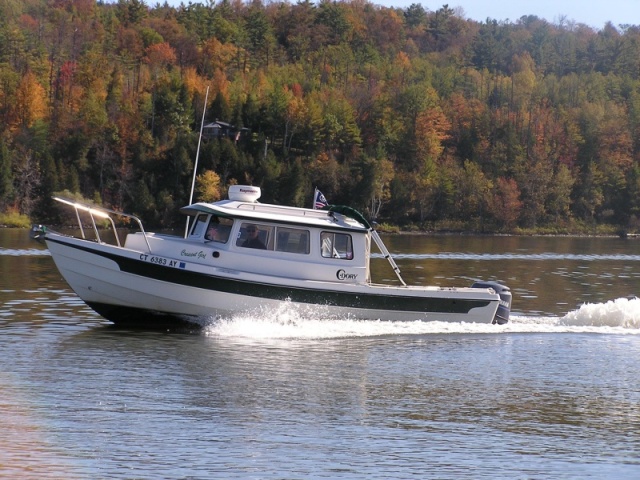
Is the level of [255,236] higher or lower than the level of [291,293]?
higher

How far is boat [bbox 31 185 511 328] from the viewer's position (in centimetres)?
2638

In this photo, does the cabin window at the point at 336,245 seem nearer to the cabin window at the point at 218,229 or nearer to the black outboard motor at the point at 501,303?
the cabin window at the point at 218,229

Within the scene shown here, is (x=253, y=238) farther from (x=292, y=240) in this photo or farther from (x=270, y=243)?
(x=292, y=240)

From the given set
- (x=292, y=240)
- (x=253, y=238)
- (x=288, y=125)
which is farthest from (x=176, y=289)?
(x=288, y=125)

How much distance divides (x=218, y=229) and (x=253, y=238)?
899mm

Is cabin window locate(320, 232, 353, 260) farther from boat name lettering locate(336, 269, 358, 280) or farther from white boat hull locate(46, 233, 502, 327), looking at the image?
white boat hull locate(46, 233, 502, 327)

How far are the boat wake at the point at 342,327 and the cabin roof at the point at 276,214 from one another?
2.19 meters

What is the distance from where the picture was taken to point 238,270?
2683 centimetres

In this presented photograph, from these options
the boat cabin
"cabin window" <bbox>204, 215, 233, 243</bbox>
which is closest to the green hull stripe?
the boat cabin

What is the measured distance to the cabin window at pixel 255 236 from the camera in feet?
89.1

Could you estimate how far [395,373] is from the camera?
23.2 m

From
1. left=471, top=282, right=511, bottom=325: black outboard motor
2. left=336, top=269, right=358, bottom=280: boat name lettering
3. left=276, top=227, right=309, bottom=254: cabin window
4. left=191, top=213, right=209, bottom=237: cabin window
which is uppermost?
left=191, top=213, right=209, bottom=237: cabin window

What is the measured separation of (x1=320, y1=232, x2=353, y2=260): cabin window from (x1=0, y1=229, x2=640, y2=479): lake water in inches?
68.5

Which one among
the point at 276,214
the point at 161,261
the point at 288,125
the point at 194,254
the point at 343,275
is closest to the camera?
the point at 161,261
